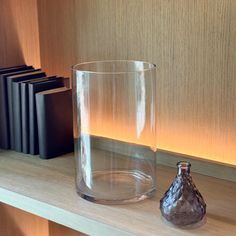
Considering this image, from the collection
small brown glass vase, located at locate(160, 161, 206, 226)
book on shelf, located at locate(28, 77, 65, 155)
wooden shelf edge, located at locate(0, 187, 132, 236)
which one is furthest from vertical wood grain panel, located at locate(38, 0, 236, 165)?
wooden shelf edge, located at locate(0, 187, 132, 236)

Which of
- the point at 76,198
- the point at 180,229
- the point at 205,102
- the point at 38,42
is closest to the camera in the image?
the point at 180,229

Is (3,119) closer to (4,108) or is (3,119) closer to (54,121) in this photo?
(4,108)

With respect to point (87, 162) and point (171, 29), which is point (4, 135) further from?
point (171, 29)

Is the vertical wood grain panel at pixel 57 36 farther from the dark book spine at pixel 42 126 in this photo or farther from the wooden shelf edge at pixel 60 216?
the wooden shelf edge at pixel 60 216

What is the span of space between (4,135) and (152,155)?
391 mm

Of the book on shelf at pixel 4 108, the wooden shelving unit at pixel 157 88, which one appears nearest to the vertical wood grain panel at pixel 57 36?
the wooden shelving unit at pixel 157 88

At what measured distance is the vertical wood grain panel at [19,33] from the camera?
1.23 meters

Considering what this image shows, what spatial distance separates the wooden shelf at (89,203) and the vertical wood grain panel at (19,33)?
29cm

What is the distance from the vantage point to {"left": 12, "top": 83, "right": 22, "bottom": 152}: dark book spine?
115 centimetres

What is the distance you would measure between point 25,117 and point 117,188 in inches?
12.0

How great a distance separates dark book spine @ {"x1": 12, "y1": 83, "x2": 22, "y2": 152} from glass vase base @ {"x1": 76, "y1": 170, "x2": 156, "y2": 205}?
25 centimetres

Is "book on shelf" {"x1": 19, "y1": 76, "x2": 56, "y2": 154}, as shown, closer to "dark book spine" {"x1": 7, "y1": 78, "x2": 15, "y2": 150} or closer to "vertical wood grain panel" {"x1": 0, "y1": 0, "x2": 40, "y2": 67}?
"dark book spine" {"x1": 7, "y1": 78, "x2": 15, "y2": 150}

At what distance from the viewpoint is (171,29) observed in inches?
42.2

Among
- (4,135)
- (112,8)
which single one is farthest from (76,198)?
(112,8)
